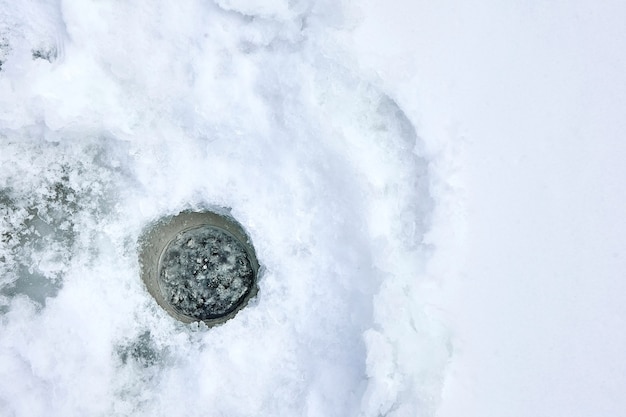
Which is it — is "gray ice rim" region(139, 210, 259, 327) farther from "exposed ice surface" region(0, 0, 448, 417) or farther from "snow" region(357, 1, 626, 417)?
"snow" region(357, 1, 626, 417)

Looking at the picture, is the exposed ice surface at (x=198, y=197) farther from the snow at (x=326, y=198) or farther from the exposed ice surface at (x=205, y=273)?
the exposed ice surface at (x=205, y=273)

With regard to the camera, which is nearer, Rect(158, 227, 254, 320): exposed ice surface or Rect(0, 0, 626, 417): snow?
Rect(0, 0, 626, 417): snow

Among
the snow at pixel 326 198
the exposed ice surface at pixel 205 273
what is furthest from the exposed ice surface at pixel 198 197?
the exposed ice surface at pixel 205 273

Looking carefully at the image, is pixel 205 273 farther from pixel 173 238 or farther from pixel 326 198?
pixel 326 198

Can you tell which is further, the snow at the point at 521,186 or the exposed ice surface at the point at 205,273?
the exposed ice surface at the point at 205,273

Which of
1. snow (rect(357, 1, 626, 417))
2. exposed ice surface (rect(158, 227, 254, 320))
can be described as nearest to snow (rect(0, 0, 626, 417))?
snow (rect(357, 1, 626, 417))

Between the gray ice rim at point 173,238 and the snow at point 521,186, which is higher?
the snow at point 521,186
